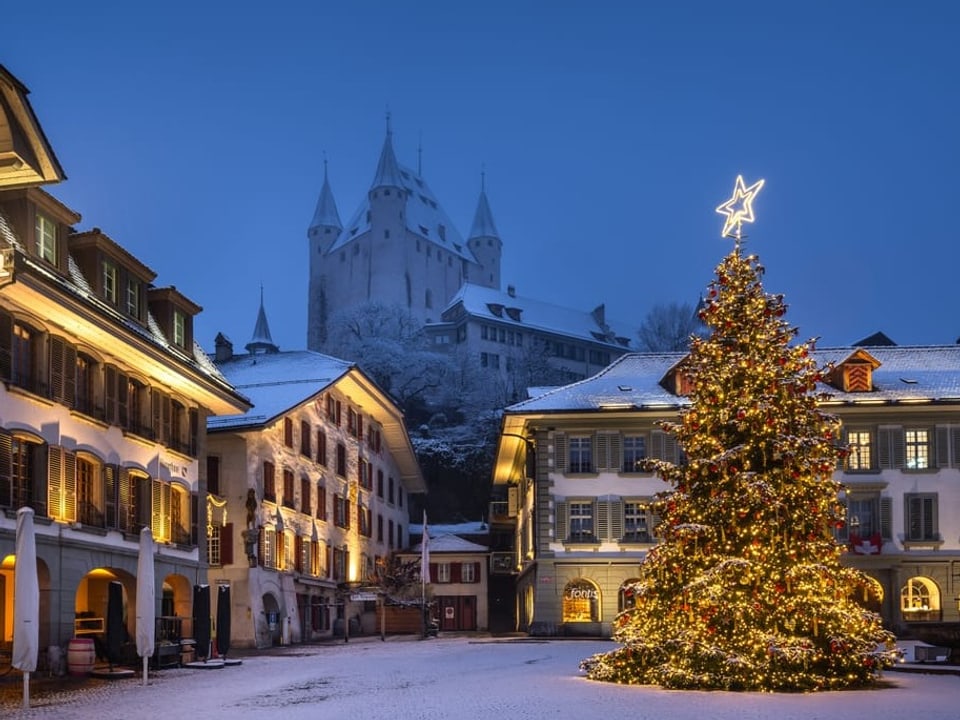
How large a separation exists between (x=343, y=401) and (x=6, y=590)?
28.8m

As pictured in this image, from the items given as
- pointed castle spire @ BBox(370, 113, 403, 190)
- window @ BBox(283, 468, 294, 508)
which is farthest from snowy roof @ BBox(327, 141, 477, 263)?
window @ BBox(283, 468, 294, 508)

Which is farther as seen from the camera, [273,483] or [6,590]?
[273,483]

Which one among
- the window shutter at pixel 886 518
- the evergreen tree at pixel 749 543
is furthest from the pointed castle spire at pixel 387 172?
the evergreen tree at pixel 749 543

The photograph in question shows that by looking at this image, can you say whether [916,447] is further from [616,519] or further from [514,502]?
[514,502]

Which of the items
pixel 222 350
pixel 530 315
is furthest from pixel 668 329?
pixel 222 350

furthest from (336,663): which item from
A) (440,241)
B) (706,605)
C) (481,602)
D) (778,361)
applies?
(440,241)

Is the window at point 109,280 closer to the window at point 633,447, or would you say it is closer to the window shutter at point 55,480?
the window shutter at point 55,480

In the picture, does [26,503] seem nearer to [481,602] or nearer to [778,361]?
[778,361]

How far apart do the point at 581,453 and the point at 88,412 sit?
24098 millimetres

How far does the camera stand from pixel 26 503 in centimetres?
2594

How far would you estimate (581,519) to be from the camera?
4888 centimetres

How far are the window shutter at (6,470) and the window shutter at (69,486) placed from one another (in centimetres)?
256

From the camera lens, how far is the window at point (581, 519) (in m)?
48.8

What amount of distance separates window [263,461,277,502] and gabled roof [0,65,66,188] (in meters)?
27.6
